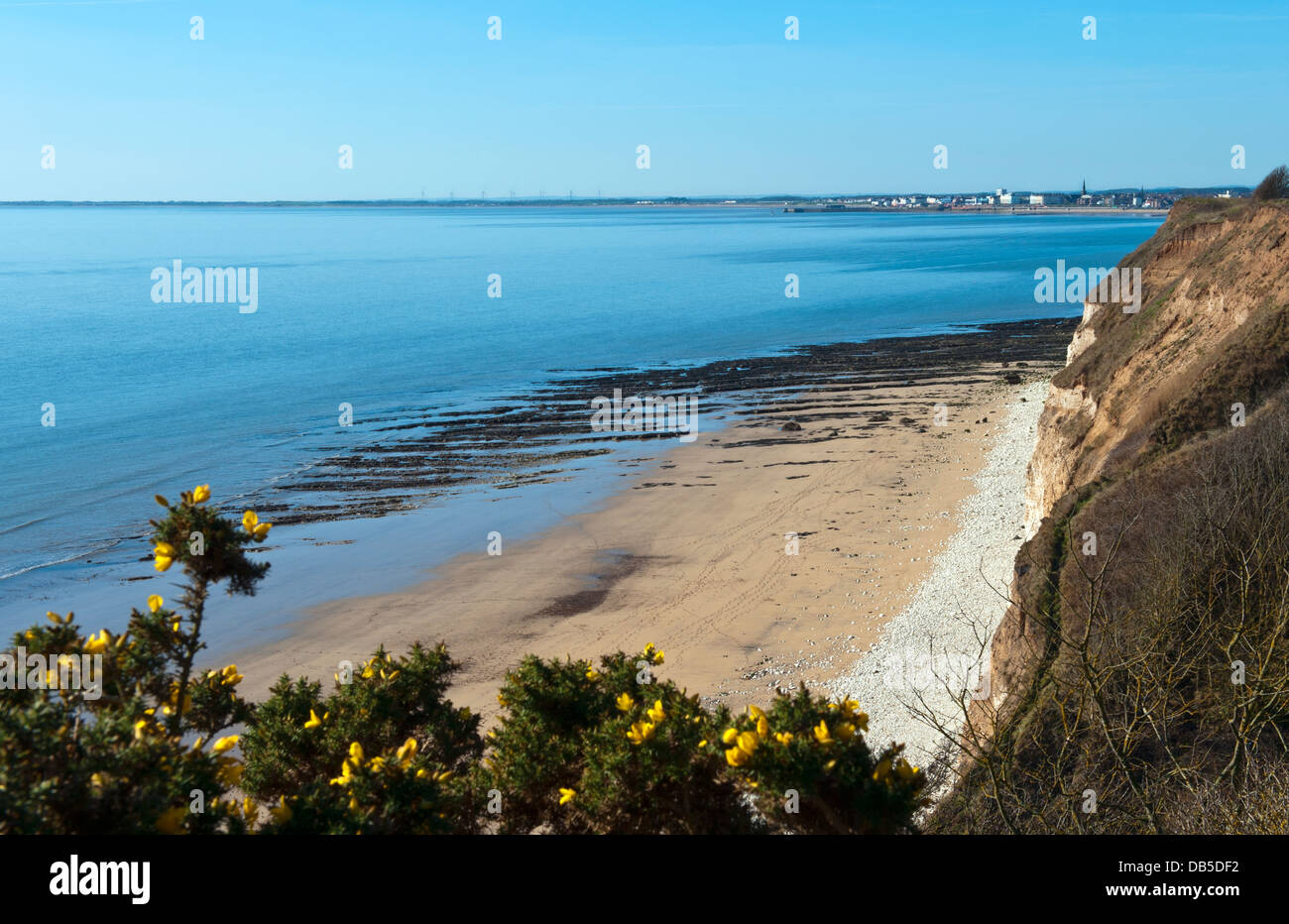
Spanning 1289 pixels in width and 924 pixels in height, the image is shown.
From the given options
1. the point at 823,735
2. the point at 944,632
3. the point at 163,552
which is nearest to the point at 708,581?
the point at 944,632

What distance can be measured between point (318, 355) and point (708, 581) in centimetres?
4712

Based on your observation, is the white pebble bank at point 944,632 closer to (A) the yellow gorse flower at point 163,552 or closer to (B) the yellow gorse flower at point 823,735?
(B) the yellow gorse flower at point 823,735

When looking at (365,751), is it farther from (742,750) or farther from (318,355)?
(318,355)

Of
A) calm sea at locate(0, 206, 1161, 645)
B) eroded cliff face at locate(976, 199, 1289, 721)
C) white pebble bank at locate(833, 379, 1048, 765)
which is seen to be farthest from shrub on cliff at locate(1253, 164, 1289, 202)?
calm sea at locate(0, 206, 1161, 645)

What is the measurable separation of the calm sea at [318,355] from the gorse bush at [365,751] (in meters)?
16.2

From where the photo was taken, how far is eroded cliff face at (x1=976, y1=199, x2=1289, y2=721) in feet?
46.3

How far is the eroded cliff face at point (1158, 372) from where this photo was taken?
14.1 metres

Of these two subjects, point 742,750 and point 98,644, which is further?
point 742,750

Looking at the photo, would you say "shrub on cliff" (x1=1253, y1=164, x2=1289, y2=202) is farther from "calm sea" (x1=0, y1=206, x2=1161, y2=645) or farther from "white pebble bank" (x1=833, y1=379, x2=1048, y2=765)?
"calm sea" (x1=0, y1=206, x2=1161, y2=645)

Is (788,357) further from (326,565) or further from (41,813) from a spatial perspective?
(41,813)

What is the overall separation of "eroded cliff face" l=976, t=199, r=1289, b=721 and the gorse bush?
6.76m

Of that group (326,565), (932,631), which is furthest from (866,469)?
(326,565)

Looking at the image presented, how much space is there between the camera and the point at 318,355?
6356cm
